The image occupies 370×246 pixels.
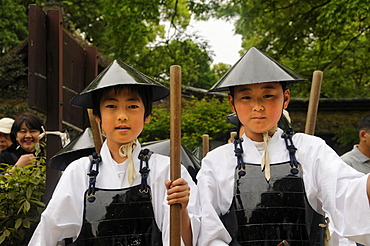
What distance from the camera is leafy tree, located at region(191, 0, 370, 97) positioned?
1024cm

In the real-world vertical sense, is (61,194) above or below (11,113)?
below

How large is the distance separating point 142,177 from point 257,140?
72 cm

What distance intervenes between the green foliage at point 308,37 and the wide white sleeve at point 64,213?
7.65 m

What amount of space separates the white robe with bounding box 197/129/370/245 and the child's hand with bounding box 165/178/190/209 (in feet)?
0.85

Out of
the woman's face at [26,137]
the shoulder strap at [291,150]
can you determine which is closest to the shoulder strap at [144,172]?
the shoulder strap at [291,150]

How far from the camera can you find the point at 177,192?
2787 millimetres

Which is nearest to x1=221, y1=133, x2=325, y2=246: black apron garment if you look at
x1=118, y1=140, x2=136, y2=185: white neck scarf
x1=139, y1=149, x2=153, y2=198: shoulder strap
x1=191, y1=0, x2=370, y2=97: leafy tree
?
x1=139, y1=149, x2=153, y2=198: shoulder strap

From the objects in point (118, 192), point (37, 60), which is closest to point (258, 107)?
point (118, 192)

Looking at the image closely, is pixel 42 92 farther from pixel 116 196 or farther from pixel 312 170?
pixel 312 170

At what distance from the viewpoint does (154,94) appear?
3.45m

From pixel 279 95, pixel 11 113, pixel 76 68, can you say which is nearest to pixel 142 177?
pixel 279 95

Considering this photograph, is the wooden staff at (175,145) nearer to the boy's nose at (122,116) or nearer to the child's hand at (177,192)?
the child's hand at (177,192)

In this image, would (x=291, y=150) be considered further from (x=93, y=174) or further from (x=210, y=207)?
(x=93, y=174)

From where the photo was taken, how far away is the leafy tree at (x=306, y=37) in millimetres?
10242
